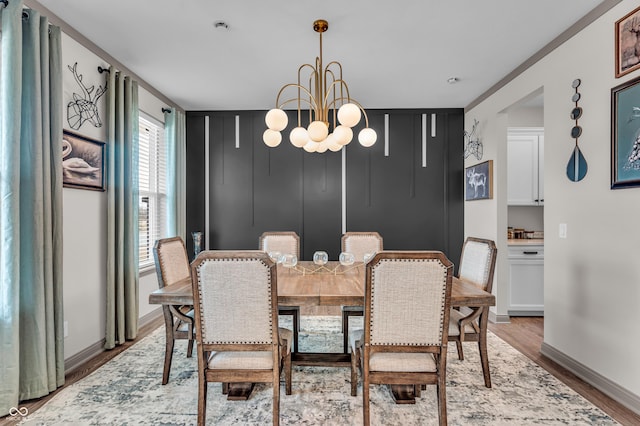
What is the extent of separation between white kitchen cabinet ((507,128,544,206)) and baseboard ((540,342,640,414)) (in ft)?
6.39

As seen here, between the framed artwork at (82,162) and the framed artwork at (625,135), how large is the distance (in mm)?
3809

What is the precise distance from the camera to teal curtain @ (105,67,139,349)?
120 inches

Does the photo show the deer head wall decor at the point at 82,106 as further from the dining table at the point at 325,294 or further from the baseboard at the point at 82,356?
the baseboard at the point at 82,356

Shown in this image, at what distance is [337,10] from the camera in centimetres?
239

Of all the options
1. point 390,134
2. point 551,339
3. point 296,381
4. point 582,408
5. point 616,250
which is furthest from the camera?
point 390,134

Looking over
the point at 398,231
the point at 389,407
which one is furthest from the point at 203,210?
the point at 389,407

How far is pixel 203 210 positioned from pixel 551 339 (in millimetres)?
4186

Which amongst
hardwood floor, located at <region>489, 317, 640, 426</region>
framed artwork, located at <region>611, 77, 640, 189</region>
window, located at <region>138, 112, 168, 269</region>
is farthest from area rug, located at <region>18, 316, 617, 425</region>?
window, located at <region>138, 112, 168, 269</region>

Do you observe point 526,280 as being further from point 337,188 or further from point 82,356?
point 82,356

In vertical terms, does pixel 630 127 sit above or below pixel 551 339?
above

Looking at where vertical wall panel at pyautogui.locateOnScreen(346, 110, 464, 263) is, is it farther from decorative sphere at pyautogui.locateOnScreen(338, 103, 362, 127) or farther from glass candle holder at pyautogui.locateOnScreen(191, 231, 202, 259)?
decorative sphere at pyautogui.locateOnScreen(338, 103, 362, 127)

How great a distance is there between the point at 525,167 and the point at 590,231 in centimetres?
202

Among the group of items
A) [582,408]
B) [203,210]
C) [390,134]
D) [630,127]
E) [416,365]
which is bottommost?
[582,408]

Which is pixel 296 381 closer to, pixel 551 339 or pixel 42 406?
pixel 42 406
